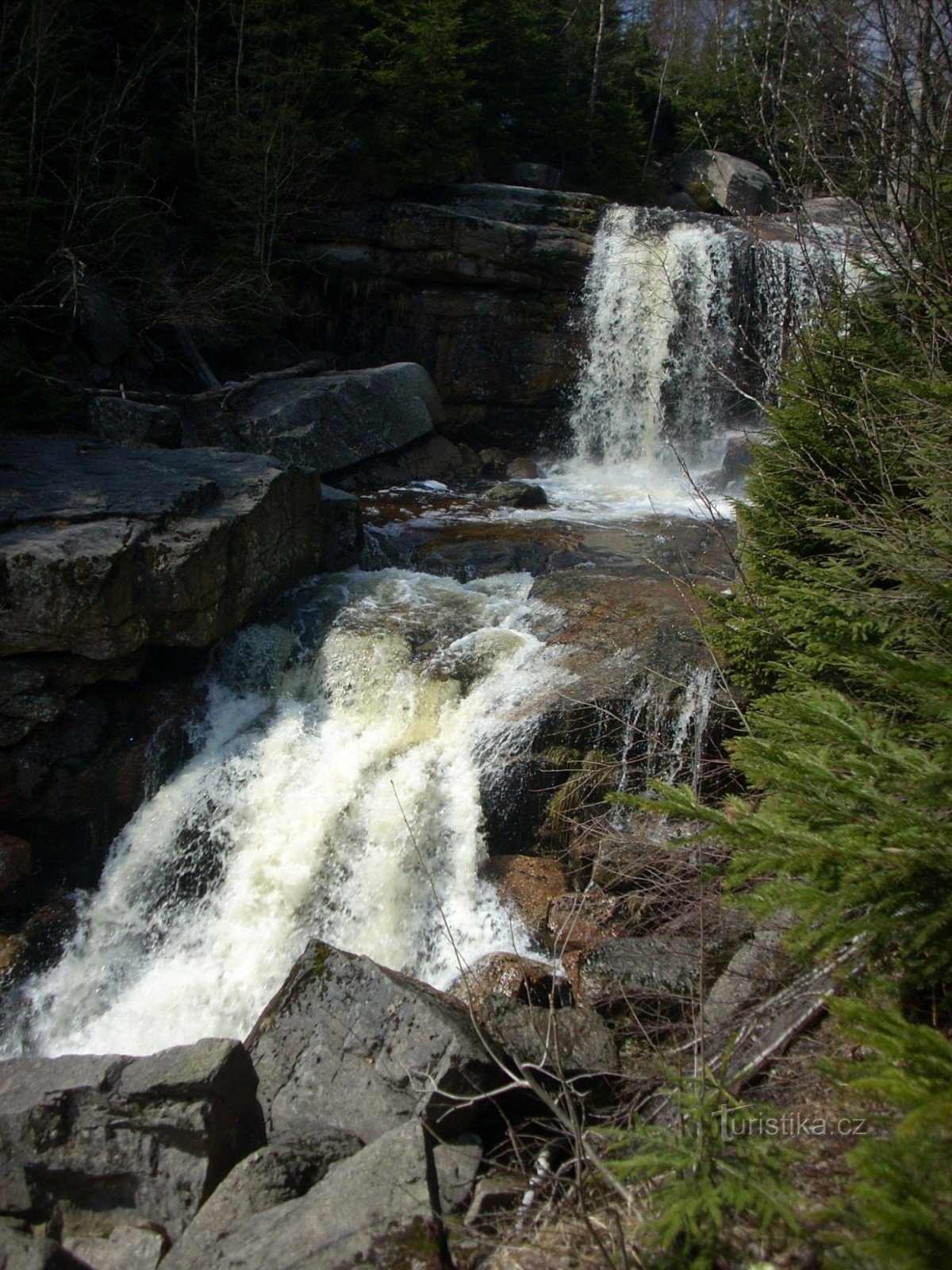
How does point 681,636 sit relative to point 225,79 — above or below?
below

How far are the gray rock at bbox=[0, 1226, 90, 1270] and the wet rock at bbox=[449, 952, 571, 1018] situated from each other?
2.19 metres

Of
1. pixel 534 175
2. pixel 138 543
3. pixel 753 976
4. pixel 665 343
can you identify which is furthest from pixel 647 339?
pixel 753 976

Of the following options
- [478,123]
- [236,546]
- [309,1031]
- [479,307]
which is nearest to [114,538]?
[236,546]

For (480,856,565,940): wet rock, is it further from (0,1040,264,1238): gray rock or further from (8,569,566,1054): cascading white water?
(0,1040,264,1238): gray rock

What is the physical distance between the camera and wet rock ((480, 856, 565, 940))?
241 inches

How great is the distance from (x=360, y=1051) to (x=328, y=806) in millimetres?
2530

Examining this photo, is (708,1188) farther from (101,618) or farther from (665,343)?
(665,343)

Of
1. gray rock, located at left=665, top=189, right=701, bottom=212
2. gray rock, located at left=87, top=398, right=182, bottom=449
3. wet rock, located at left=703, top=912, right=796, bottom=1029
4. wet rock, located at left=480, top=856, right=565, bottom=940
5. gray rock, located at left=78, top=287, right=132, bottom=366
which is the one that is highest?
gray rock, located at left=665, top=189, right=701, bottom=212

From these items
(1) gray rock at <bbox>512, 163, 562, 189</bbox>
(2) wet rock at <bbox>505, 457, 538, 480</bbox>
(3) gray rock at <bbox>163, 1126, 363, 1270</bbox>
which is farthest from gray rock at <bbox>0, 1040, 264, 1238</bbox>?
(1) gray rock at <bbox>512, 163, 562, 189</bbox>

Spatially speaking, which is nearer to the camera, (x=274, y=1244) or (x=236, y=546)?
(x=274, y=1244)

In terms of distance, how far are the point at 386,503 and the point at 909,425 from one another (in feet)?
28.1

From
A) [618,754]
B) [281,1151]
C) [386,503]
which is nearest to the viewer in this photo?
[281,1151]

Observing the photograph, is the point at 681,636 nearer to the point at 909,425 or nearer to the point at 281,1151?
the point at 909,425

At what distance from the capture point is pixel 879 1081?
1.72m
